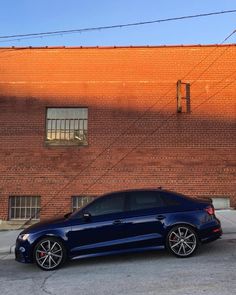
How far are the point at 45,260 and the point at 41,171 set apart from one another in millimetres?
7449

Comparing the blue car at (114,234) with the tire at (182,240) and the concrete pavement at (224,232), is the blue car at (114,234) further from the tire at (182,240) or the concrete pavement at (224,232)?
the concrete pavement at (224,232)

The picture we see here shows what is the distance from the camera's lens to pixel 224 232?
11500 millimetres

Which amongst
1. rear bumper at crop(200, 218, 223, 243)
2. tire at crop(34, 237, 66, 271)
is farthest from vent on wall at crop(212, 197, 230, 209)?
tire at crop(34, 237, 66, 271)

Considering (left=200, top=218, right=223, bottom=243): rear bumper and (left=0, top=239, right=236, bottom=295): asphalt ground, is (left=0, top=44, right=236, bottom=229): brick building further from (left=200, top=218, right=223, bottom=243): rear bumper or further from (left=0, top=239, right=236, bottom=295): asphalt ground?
(left=200, top=218, right=223, bottom=243): rear bumper

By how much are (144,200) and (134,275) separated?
6.30 feet

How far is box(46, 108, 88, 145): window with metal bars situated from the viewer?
635 inches

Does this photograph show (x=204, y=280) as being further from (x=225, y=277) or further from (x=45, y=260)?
(x=45, y=260)

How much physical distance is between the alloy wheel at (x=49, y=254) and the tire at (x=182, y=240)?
2208mm

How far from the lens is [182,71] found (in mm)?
16047

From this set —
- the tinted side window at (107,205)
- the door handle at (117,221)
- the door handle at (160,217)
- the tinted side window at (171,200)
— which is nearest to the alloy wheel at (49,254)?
the tinted side window at (107,205)

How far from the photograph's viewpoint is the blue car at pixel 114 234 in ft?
28.9

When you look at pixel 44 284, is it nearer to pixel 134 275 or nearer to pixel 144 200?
pixel 134 275

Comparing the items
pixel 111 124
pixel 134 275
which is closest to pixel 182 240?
→ pixel 134 275

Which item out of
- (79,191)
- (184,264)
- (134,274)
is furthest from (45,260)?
(79,191)
